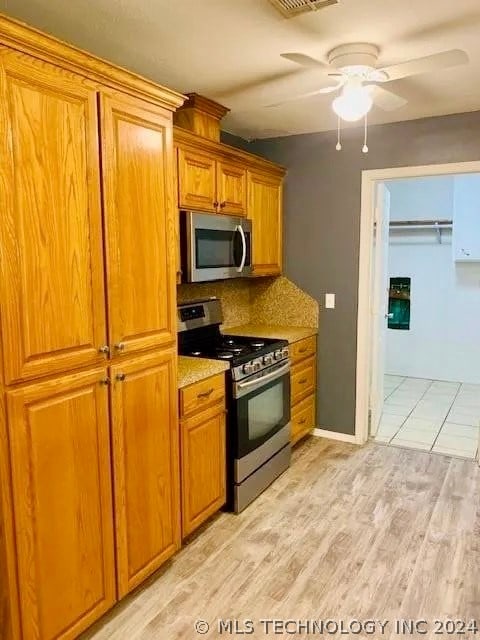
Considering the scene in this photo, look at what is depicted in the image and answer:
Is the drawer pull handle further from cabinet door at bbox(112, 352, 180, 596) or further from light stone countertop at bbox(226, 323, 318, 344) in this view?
light stone countertop at bbox(226, 323, 318, 344)

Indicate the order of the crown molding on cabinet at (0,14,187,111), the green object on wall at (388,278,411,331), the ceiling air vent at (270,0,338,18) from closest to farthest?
the crown molding on cabinet at (0,14,187,111)
the ceiling air vent at (270,0,338,18)
the green object on wall at (388,278,411,331)

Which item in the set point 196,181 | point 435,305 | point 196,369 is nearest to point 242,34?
point 196,181

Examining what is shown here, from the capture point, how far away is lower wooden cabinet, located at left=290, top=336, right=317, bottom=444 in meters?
3.64

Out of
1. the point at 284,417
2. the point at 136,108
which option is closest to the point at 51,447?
the point at 136,108

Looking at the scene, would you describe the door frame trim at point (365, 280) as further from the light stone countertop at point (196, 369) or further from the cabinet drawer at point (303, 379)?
the light stone countertop at point (196, 369)

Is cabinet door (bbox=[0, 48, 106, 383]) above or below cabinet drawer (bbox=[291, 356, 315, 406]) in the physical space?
above

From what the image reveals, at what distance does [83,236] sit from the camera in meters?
1.78

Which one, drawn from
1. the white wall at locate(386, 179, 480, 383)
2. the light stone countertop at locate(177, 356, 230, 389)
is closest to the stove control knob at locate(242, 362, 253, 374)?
the light stone countertop at locate(177, 356, 230, 389)

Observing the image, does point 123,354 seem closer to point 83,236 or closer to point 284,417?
point 83,236

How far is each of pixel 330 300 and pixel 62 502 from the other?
8.72 feet

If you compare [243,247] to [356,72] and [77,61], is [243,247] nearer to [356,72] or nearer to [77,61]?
[356,72]

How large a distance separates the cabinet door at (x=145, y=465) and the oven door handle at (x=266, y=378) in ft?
1.99

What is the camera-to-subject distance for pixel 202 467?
2602mm

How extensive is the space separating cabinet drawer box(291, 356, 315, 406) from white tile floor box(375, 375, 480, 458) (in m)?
0.76
